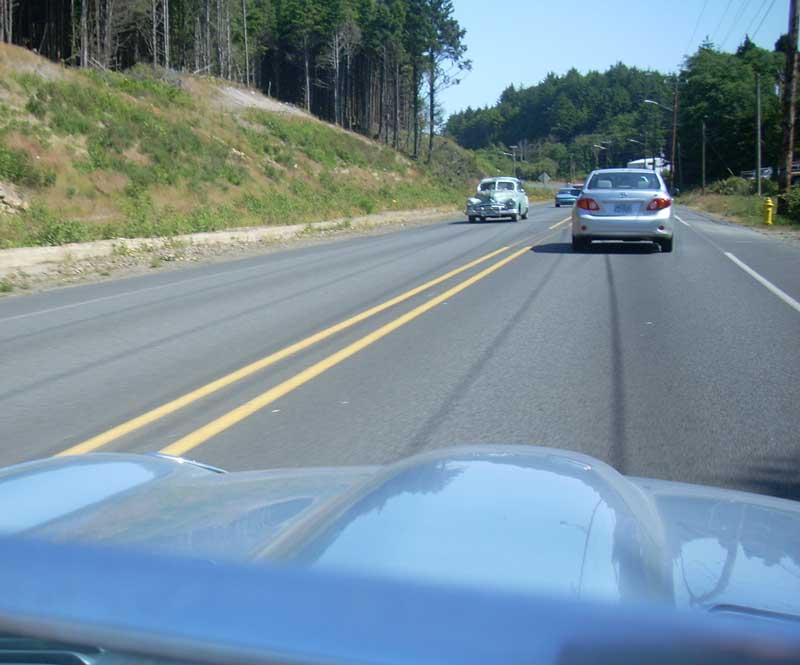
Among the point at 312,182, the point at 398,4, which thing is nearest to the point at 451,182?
the point at 398,4

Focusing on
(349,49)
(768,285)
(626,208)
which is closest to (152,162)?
(626,208)

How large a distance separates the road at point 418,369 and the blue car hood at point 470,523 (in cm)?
237

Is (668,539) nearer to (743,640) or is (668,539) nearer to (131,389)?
(743,640)

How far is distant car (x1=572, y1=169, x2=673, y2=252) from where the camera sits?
59.4ft

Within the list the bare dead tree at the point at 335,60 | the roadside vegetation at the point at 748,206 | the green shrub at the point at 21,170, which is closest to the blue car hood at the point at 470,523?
the roadside vegetation at the point at 748,206

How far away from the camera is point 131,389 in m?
7.42

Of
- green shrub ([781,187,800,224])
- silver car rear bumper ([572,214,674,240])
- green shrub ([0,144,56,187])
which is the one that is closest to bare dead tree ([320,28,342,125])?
green shrub ([0,144,56,187])

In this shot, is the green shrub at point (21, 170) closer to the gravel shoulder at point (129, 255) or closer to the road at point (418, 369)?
the gravel shoulder at point (129, 255)

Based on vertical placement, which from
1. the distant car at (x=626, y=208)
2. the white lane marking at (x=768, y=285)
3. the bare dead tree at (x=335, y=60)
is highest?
the bare dead tree at (x=335, y=60)

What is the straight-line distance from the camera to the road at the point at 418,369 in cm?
578

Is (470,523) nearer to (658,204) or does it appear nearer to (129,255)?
(658,204)

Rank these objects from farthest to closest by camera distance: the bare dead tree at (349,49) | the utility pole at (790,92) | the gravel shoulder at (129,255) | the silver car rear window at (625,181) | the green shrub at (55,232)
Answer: the bare dead tree at (349,49) < the utility pole at (790,92) < the green shrub at (55,232) < the silver car rear window at (625,181) < the gravel shoulder at (129,255)

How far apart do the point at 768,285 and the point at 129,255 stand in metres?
13.7

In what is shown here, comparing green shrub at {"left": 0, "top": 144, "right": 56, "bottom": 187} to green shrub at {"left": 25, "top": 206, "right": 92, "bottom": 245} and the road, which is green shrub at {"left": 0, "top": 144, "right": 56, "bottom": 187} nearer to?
green shrub at {"left": 25, "top": 206, "right": 92, "bottom": 245}
